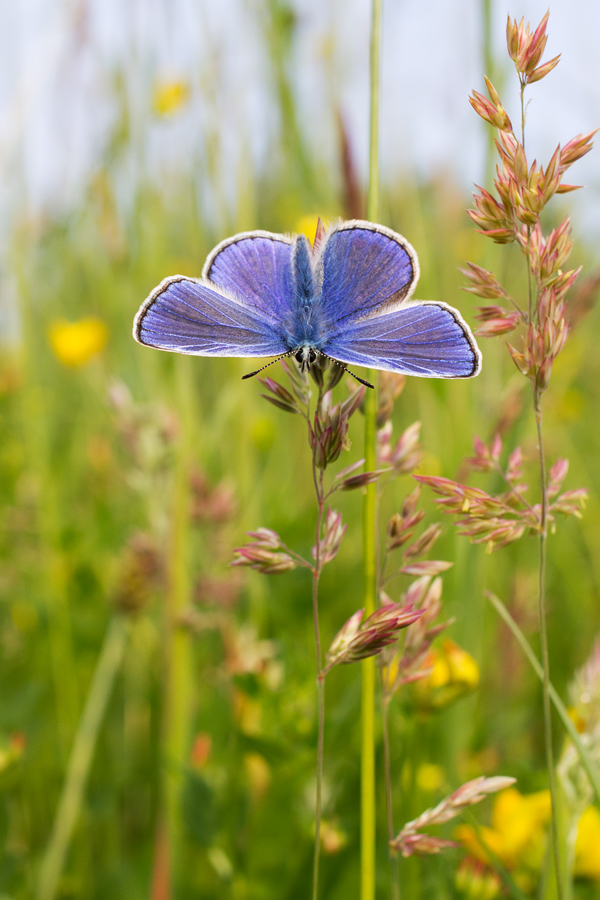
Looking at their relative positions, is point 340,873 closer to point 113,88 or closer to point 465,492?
point 465,492

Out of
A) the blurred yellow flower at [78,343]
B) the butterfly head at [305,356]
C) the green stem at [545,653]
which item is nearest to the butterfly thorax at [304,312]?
the butterfly head at [305,356]

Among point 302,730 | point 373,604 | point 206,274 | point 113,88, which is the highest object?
point 113,88

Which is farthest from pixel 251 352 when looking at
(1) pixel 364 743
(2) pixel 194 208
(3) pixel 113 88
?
(3) pixel 113 88

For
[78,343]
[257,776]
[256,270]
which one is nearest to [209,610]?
[257,776]

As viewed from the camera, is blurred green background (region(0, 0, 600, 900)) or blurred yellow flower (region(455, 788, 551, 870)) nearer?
blurred yellow flower (region(455, 788, 551, 870))

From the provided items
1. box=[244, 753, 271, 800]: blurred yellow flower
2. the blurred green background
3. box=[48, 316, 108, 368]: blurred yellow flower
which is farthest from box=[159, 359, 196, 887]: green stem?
box=[48, 316, 108, 368]: blurred yellow flower

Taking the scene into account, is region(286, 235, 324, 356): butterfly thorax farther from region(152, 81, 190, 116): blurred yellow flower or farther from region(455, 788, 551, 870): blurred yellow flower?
→ region(152, 81, 190, 116): blurred yellow flower
